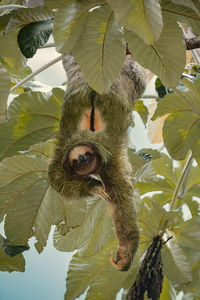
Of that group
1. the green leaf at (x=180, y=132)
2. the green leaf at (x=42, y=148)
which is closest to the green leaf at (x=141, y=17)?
the green leaf at (x=42, y=148)

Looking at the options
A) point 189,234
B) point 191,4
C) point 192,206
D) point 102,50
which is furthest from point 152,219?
point 191,4

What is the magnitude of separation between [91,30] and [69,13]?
67 mm

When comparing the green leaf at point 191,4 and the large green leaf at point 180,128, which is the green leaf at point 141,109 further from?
the green leaf at point 191,4

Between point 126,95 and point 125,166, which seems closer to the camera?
point 125,166

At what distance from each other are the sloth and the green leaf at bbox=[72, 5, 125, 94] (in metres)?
0.04

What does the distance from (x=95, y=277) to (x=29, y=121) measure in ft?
1.98

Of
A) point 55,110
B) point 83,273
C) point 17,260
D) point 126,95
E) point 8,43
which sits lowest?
point 83,273

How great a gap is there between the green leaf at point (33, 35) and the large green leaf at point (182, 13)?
28cm

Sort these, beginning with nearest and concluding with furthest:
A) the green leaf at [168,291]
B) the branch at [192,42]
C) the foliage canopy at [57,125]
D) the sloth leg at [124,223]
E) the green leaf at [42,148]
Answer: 1. the sloth leg at [124,223]
2. the foliage canopy at [57,125]
3. the branch at [192,42]
4. the green leaf at [42,148]
5. the green leaf at [168,291]

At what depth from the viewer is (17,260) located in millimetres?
1304

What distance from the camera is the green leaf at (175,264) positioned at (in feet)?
4.37

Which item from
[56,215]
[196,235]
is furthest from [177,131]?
[56,215]

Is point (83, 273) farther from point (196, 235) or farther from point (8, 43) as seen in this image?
point (8, 43)

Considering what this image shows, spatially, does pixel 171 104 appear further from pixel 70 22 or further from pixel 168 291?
pixel 168 291
